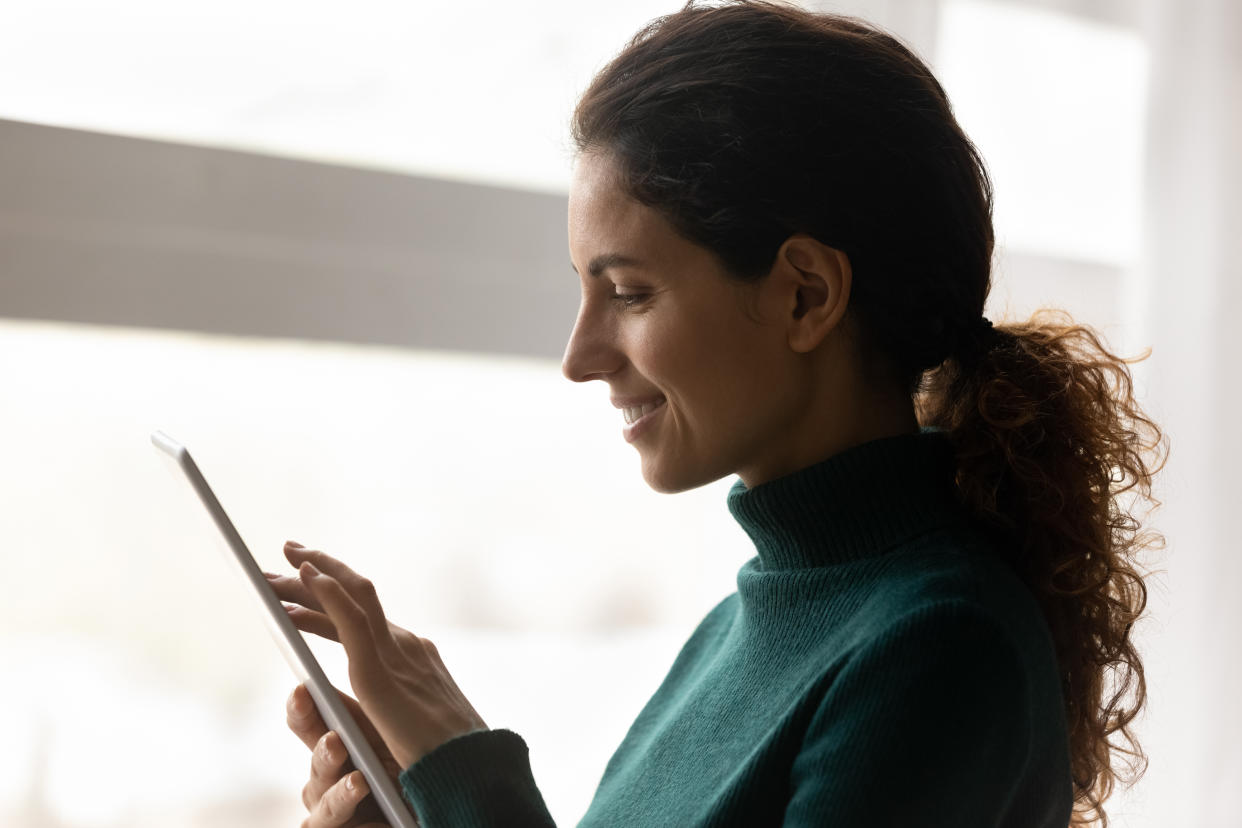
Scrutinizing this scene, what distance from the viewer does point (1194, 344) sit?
209cm

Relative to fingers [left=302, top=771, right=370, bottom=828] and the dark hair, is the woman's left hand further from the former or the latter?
the dark hair

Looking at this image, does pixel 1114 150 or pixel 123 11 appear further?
pixel 1114 150

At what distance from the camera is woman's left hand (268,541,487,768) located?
2.78 feet

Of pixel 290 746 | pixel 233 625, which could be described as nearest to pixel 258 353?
pixel 233 625

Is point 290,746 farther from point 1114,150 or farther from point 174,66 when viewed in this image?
A: point 1114,150

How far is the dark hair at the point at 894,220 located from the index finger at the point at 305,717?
50 cm

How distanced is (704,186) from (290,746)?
988mm

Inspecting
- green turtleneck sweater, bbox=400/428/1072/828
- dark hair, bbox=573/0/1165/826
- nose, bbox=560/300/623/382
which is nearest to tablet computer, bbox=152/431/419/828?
green turtleneck sweater, bbox=400/428/1072/828

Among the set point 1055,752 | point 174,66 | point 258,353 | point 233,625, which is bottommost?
point 1055,752

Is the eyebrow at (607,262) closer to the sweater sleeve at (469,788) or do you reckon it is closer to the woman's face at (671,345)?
the woman's face at (671,345)

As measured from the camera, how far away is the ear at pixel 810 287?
2.89ft

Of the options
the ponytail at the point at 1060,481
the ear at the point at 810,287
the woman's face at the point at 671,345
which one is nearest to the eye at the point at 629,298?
the woman's face at the point at 671,345

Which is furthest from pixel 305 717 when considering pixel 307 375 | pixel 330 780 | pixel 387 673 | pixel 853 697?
pixel 307 375

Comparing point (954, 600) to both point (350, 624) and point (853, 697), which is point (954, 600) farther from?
point (350, 624)
